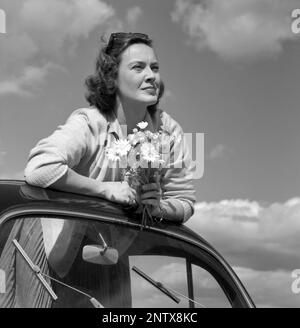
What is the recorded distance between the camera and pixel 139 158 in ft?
10.3

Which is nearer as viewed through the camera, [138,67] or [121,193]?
[121,193]

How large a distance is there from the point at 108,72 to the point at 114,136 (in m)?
0.40

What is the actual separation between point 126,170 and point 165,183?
1.16ft

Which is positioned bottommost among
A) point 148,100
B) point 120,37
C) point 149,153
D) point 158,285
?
point 158,285

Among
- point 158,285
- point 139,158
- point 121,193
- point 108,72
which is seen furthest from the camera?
point 108,72

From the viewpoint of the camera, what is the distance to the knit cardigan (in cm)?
303

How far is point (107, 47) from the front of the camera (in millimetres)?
3633

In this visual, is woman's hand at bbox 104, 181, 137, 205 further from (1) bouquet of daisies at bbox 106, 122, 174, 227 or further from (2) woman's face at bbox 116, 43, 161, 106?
(2) woman's face at bbox 116, 43, 161, 106

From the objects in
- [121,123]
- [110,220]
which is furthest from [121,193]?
[121,123]

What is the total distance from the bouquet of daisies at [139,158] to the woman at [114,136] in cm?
4

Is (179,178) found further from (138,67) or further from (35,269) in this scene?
(35,269)
